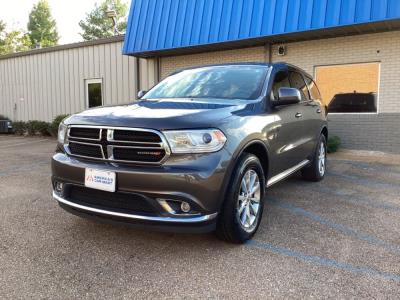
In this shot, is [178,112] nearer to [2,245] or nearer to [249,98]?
[249,98]

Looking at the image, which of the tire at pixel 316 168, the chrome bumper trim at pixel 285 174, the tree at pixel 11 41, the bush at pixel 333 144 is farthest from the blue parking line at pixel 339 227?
the tree at pixel 11 41

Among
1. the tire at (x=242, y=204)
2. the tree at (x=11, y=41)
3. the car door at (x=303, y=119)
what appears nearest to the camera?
the tire at (x=242, y=204)

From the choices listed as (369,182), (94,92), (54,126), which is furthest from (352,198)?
(54,126)

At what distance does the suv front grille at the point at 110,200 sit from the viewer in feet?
9.86

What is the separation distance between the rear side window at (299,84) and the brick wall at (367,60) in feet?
13.5

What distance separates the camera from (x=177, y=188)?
2.88m

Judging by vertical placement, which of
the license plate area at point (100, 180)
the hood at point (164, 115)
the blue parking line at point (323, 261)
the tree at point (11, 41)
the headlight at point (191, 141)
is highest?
the tree at point (11, 41)

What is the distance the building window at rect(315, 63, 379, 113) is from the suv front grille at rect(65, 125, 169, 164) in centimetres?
757

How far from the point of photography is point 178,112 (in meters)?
3.20

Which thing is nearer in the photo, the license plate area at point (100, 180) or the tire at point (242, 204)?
the license plate area at point (100, 180)

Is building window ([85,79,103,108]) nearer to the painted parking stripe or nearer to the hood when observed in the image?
the painted parking stripe

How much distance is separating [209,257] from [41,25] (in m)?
55.6

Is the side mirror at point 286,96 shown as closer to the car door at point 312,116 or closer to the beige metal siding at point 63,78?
the car door at point 312,116

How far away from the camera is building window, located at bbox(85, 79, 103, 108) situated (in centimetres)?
1410
